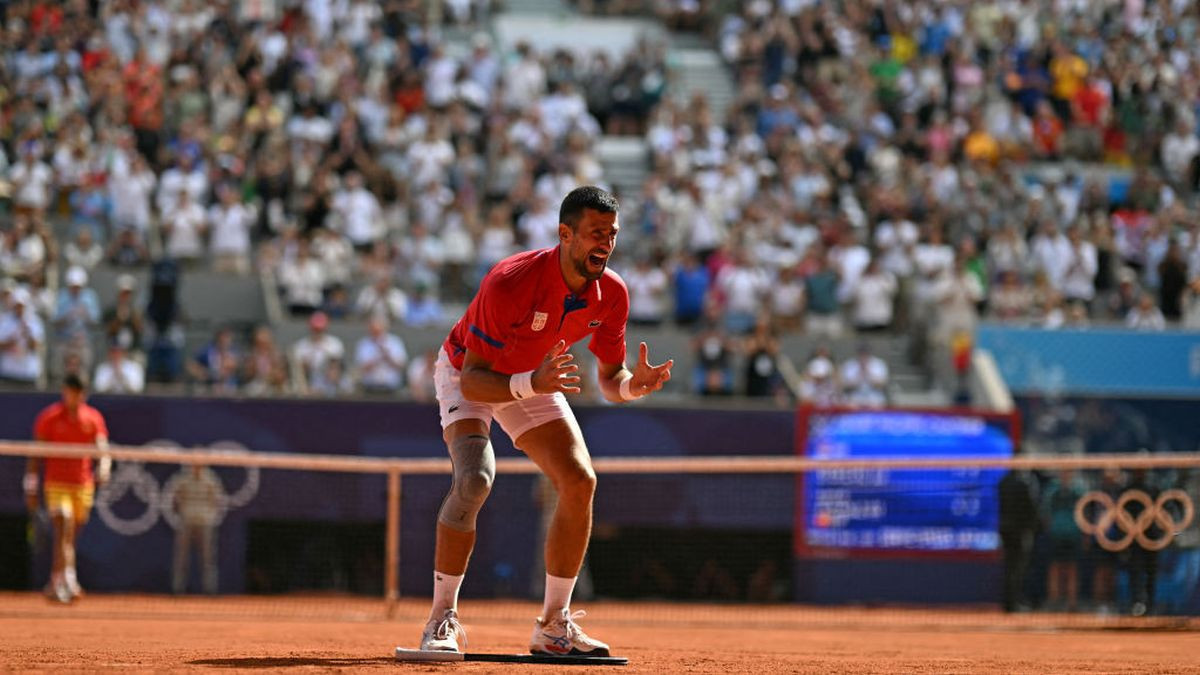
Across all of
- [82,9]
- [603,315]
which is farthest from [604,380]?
[82,9]

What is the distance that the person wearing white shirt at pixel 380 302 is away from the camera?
2130cm

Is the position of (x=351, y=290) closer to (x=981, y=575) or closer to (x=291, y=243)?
(x=291, y=243)

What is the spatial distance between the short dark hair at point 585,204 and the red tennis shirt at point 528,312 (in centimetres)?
27

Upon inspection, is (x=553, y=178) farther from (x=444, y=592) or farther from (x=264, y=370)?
(x=444, y=592)

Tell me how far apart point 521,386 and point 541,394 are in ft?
0.79

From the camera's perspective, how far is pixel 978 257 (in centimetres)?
2438

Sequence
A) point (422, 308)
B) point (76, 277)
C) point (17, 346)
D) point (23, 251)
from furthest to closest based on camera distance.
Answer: point (422, 308)
point (23, 251)
point (76, 277)
point (17, 346)

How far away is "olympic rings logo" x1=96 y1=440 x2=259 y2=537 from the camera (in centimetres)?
1841

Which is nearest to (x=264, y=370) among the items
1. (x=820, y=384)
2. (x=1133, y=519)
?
(x=820, y=384)

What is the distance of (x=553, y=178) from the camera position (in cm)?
2442

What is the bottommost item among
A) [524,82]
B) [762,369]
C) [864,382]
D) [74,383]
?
[74,383]

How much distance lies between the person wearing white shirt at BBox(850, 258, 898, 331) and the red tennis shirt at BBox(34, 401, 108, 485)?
10.4m

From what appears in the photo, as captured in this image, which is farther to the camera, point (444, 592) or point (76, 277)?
point (76, 277)

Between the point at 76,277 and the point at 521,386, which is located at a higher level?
the point at 76,277
